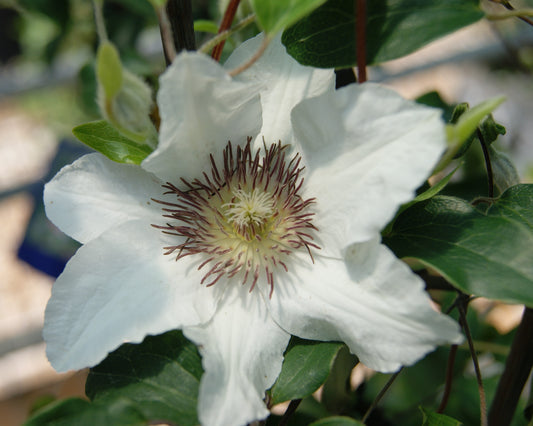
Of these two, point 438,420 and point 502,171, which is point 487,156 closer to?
point 502,171

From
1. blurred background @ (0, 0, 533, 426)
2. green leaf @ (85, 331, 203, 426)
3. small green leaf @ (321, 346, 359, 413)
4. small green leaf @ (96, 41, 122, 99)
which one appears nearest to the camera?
small green leaf @ (96, 41, 122, 99)

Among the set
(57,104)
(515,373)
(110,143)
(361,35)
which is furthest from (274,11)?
(57,104)

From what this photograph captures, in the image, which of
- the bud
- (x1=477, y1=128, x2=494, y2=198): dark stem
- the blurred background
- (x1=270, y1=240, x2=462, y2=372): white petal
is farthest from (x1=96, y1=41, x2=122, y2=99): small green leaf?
the blurred background

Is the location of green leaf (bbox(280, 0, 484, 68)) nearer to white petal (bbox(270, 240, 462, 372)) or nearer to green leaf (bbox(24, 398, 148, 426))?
white petal (bbox(270, 240, 462, 372))

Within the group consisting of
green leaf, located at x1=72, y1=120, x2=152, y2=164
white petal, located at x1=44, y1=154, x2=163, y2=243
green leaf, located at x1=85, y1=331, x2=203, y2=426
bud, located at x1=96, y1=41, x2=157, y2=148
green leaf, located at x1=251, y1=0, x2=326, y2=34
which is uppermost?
green leaf, located at x1=251, y1=0, x2=326, y2=34

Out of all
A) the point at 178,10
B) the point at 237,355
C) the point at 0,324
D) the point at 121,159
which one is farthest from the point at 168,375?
the point at 0,324

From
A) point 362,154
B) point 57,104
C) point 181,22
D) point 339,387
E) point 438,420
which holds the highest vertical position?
point 181,22
